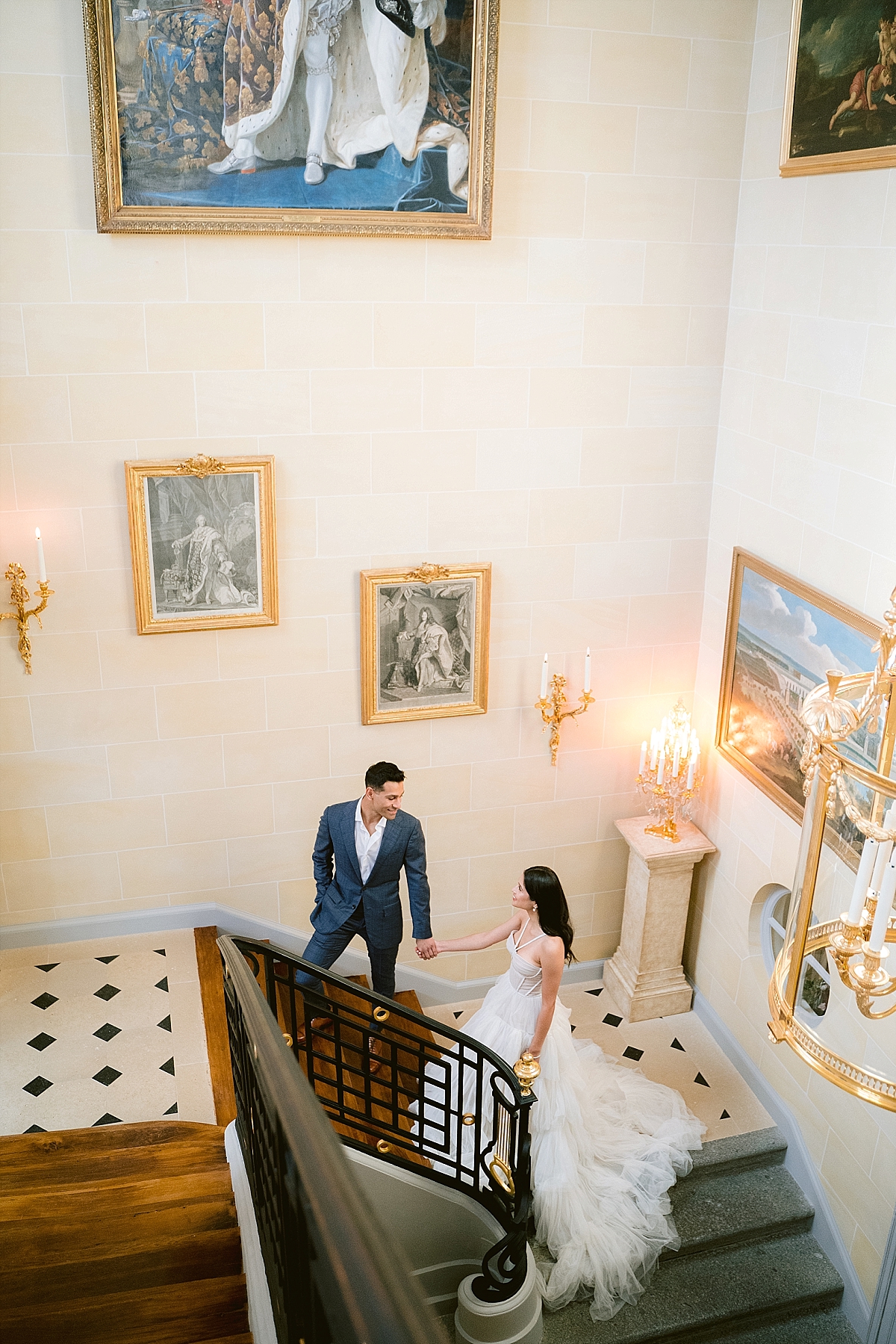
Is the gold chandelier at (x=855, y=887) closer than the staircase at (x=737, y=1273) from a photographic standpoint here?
Yes

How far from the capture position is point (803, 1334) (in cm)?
625

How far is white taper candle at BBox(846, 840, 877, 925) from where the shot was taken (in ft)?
7.75

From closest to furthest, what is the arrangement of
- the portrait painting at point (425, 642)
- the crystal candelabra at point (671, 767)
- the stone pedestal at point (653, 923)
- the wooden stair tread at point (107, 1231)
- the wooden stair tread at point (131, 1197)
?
the wooden stair tread at point (107, 1231) < the wooden stair tread at point (131, 1197) < the portrait painting at point (425, 642) < the crystal candelabra at point (671, 767) < the stone pedestal at point (653, 923)

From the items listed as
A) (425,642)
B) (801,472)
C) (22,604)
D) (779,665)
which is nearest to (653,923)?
(779,665)

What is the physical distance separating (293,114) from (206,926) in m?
4.94

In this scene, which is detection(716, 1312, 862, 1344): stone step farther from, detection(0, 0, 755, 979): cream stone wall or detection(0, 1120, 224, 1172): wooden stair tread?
detection(0, 1120, 224, 1172): wooden stair tread

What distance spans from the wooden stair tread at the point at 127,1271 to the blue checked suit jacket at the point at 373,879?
2.70 meters

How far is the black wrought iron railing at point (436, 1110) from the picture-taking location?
4730 millimetres

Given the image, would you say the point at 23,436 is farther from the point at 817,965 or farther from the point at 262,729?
the point at 817,965

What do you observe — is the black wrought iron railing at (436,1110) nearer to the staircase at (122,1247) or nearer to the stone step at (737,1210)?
the staircase at (122,1247)

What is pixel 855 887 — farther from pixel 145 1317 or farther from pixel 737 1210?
pixel 737 1210

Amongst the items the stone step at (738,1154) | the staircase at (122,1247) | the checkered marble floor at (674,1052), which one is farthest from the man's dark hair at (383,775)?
the stone step at (738,1154)

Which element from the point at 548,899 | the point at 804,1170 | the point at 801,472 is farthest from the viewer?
the point at 804,1170

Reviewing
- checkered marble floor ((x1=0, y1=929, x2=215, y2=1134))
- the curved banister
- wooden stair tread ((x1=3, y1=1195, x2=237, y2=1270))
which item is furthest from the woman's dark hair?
the curved banister
